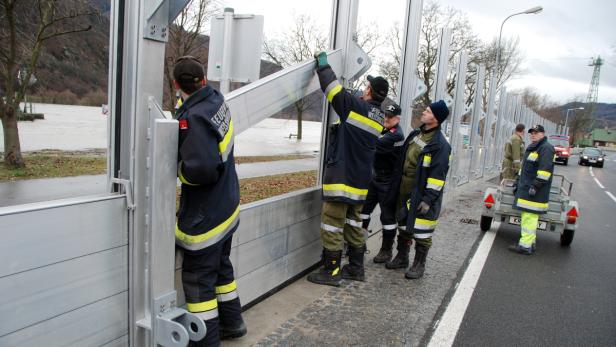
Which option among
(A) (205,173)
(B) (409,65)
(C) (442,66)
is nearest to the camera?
(A) (205,173)

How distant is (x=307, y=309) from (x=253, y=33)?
93.1 inches

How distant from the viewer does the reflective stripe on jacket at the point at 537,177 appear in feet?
20.9

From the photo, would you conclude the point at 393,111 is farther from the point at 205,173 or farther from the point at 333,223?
the point at 205,173

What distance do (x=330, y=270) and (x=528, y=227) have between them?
11.7 feet

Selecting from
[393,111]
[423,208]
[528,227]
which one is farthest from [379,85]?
[528,227]

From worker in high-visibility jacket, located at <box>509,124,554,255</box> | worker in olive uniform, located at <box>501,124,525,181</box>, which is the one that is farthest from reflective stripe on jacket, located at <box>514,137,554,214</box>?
worker in olive uniform, located at <box>501,124,525,181</box>

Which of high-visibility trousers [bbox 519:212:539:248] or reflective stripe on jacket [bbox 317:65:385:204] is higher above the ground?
reflective stripe on jacket [bbox 317:65:385:204]

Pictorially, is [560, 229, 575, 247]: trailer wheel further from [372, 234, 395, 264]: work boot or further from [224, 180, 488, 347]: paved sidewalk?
[372, 234, 395, 264]: work boot

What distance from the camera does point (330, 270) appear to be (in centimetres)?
458

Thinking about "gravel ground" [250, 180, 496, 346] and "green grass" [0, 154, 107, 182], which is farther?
"gravel ground" [250, 180, 496, 346]

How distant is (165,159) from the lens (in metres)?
2.61

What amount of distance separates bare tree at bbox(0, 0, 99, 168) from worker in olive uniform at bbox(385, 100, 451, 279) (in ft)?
12.1

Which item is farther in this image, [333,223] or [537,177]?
[537,177]

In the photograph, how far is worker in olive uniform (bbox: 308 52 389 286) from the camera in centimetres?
415
